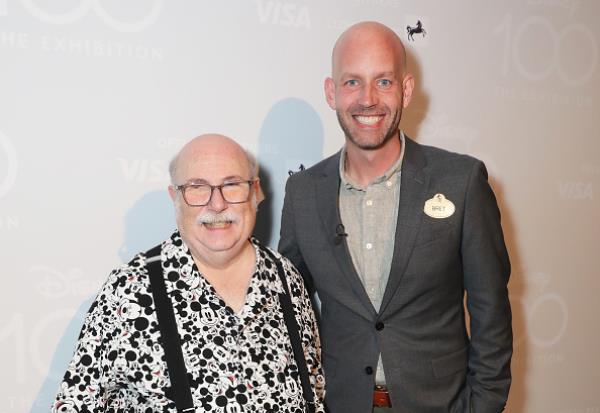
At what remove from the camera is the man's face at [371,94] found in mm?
2053

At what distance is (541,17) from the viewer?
10.1 ft

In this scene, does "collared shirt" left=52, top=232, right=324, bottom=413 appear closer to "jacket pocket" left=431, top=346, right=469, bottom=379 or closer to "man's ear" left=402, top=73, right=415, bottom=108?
"jacket pocket" left=431, top=346, right=469, bottom=379

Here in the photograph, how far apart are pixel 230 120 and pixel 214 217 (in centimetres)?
78

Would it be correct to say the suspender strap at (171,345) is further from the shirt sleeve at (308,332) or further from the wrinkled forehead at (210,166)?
the shirt sleeve at (308,332)

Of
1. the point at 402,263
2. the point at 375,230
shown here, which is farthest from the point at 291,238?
the point at 402,263

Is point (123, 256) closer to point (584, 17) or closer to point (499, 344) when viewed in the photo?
point (499, 344)

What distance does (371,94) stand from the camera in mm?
2043

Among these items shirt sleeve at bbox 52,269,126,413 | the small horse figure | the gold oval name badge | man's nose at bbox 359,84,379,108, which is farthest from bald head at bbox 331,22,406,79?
shirt sleeve at bbox 52,269,126,413

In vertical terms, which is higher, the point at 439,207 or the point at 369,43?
the point at 369,43

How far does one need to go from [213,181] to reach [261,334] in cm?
50

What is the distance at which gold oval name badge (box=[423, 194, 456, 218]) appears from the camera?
6.70 ft

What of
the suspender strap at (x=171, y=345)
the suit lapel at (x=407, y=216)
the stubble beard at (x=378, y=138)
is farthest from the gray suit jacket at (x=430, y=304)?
the suspender strap at (x=171, y=345)

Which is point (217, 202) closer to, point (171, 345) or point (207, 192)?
point (207, 192)

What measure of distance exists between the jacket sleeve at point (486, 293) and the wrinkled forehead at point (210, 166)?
81cm
